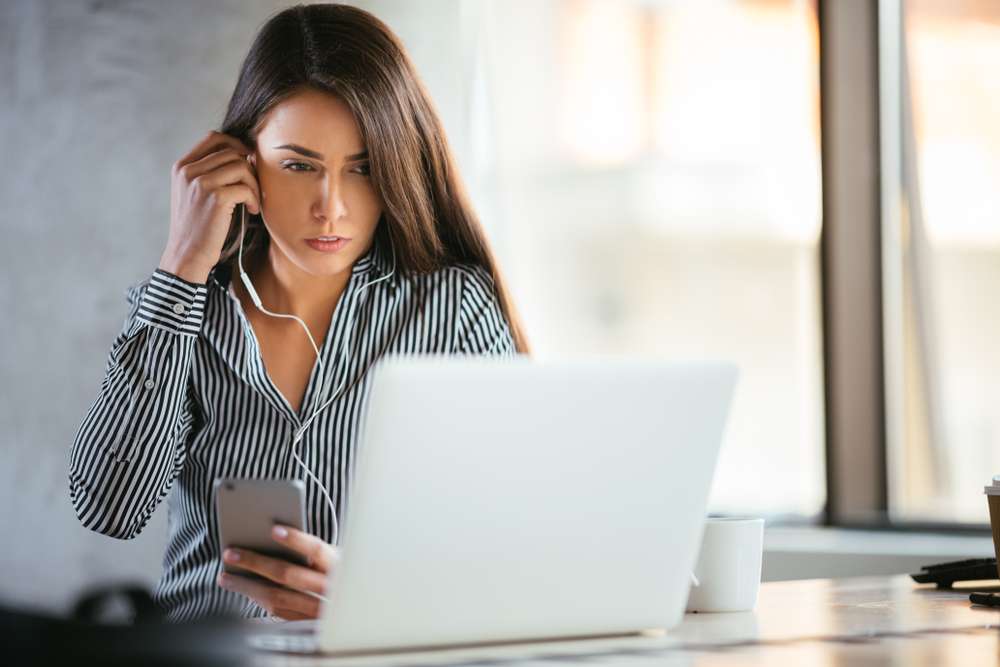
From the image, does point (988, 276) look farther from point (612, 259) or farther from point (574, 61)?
point (574, 61)

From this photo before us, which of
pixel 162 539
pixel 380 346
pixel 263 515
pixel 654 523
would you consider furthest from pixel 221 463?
pixel 162 539

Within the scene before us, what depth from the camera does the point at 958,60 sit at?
8.74 ft

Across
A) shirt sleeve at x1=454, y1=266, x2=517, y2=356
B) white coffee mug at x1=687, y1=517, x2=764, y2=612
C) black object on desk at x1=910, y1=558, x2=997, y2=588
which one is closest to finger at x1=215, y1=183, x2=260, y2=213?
shirt sleeve at x1=454, y1=266, x2=517, y2=356

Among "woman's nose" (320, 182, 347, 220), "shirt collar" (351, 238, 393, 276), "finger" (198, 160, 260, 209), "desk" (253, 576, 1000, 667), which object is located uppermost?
"finger" (198, 160, 260, 209)

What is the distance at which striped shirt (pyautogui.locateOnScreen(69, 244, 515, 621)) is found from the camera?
5.70 feet

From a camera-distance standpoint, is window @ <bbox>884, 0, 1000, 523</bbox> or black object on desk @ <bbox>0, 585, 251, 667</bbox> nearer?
black object on desk @ <bbox>0, 585, 251, 667</bbox>

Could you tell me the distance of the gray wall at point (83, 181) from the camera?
121 inches

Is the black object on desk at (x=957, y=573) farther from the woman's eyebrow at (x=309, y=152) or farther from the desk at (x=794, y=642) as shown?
the woman's eyebrow at (x=309, y=152)

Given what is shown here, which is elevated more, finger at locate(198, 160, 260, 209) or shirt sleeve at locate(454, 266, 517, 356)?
finger at locate(198, 160, 260, 209)

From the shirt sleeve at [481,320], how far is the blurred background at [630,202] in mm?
1031

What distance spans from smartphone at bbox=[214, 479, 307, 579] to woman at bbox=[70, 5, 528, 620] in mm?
357

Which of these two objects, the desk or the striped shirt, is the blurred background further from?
the desk

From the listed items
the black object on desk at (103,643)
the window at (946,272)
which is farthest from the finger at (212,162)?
the window at (946,272)

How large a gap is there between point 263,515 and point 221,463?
491 mm
